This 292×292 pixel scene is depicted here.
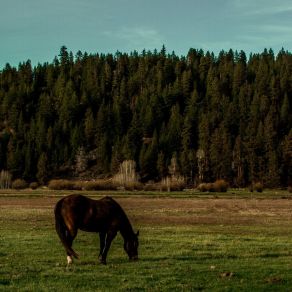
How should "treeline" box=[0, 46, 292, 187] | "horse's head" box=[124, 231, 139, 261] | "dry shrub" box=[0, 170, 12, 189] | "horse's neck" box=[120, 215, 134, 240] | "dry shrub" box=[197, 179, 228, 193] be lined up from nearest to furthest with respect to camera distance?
"horse's head" box=[124, 231, 139, 261], "horse's neck" box=[120, 215, 134, 240], "dry shrub" box=[197, 179, 228, 193], "dry shrub" box=[0, 170, 12, 189], "treeline" box=[0, 46, 292, 187]

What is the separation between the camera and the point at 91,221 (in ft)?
60.5

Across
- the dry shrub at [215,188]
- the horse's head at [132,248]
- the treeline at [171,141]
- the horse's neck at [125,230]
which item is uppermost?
the treeline at [171,141]

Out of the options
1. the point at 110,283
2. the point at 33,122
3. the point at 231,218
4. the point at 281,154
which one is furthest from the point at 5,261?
the point at 33,122

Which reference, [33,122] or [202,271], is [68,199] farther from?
[33,122]

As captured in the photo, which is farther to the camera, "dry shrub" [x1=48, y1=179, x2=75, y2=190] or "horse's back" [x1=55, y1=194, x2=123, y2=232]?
"dry shrub" [x1=48, y1=179, x2=75, y2=190]

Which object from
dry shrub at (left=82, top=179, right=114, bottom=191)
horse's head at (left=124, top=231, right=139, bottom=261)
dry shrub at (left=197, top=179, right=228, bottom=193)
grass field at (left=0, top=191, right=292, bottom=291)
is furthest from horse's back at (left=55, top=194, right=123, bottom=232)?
dry shrub at (left=82, top=179, right=114, bottom=191)

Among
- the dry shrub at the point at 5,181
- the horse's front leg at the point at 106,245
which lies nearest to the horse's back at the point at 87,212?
the horse's front leg at the point at 106,245

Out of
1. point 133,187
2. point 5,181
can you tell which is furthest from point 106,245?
point 5,181

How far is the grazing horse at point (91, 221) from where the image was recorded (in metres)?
18.1

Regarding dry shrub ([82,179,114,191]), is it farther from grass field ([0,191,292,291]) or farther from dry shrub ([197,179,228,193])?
grass field ([0,191,292,291])

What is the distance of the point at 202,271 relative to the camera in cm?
1677

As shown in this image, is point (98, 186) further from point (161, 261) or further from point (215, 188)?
point (161, 261)

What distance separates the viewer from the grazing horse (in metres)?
18.1

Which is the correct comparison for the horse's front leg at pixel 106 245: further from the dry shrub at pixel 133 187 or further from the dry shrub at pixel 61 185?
the dry shrub at pixel 61 185
